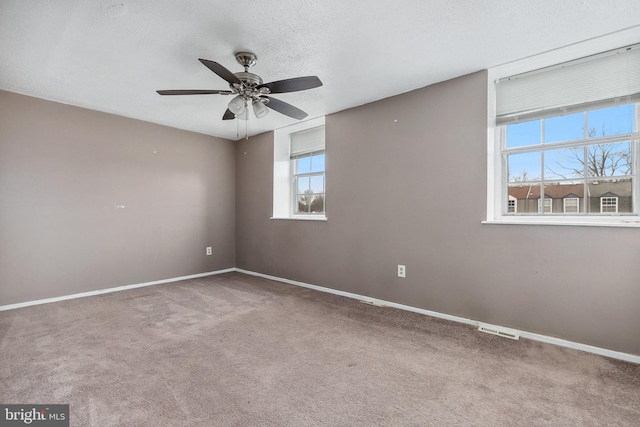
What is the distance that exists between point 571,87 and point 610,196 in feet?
2.94

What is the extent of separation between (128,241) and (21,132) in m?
1.62

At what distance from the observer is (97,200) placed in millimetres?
3744

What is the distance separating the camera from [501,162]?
2.69m

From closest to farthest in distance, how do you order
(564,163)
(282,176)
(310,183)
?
1. (564,163)
2. (310,183)
3. (282,176)

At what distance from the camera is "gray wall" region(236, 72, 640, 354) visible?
2.17 meters

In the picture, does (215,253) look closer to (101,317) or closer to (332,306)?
(101,317)

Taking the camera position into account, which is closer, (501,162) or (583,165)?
(583,165)

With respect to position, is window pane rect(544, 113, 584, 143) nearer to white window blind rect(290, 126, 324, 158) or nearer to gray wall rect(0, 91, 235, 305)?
white window blind rect(290, 126, 324, 158)

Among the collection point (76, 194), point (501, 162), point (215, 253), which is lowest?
point (215, 253)

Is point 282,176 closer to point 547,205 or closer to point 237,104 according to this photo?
point 237,104

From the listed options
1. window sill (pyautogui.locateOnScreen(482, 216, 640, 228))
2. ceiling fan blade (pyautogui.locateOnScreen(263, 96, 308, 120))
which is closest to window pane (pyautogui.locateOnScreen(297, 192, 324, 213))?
ceiling fan blade (pyautogui.locateOnScreen(263, 96, 308, 120))

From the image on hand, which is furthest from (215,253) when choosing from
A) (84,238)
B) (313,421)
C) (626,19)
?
(626,19)

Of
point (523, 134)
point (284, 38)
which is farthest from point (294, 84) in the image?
point (523, 134)

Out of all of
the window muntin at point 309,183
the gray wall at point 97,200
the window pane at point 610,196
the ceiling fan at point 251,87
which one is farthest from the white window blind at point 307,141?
the window pane at point 610,196
